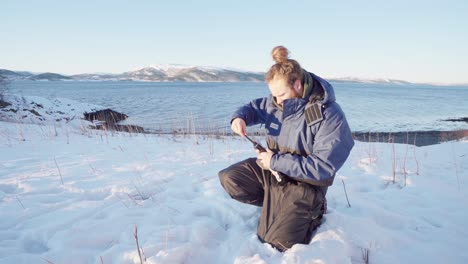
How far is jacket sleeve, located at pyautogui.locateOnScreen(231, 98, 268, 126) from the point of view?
311 centimetres

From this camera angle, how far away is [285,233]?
236 cm

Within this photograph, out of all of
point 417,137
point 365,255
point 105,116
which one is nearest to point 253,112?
point 365,255

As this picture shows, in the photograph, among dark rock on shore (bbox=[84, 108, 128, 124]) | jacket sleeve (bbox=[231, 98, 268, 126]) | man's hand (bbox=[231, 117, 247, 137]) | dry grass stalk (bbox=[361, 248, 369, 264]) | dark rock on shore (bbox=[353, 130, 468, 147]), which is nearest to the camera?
dry grass stalk (bbox=[361, 248, 369, 264])

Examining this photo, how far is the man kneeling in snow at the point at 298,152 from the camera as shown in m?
2.31

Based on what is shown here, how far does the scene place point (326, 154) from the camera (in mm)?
2264

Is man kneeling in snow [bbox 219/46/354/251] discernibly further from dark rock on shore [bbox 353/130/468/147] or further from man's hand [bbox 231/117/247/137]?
dark rock on shore [bbox 353/130/468/147]

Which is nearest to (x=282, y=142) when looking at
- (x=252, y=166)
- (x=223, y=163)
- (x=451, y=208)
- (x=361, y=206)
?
(x=252, y=166)

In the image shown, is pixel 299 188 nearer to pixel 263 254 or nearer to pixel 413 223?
pixel 263 254

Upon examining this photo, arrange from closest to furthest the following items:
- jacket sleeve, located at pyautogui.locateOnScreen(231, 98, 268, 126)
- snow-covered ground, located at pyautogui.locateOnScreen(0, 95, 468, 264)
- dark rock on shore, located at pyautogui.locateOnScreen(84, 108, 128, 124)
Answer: snow-covered ground, located at pyautogui.locateOnScreen(0, 95, 468, 264) → jacket sleeve, located at pyautogui.locateOnScreen(231, 98, 268, 126) → dark rock on shore, located at pyautogui.locateOnScreen(84, 108, 128, 124)

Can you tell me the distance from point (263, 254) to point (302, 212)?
50 centimetres

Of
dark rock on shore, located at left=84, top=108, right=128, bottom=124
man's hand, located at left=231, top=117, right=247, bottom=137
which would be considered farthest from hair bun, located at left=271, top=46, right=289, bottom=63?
dark rock on shore, located at left=84, top=108, right=128, bottom=124

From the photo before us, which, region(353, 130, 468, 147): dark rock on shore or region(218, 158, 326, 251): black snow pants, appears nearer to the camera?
region(218, 158, 326, 251): black snow pants

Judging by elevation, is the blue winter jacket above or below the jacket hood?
below

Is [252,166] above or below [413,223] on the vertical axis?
above
